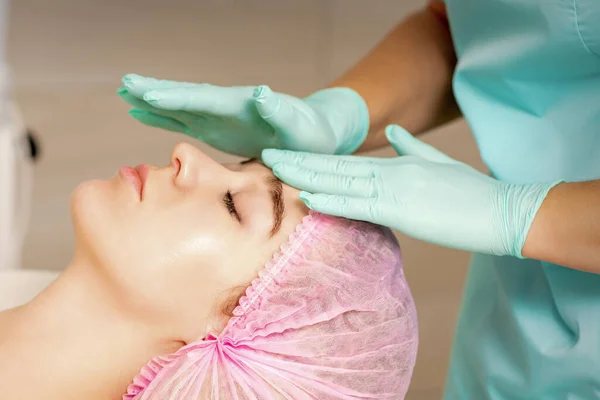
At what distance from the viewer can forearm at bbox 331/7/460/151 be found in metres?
1.41

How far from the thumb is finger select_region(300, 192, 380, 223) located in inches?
6.4

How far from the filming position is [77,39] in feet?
9.35

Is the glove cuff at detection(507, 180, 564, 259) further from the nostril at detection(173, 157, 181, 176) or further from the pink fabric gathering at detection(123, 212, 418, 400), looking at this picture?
the nostril at detection(173, 157, 181, 176)

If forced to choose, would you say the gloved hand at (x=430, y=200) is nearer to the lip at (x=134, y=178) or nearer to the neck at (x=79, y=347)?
the lip at (x=134, y=178)

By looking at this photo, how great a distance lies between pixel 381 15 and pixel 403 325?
7.64ft

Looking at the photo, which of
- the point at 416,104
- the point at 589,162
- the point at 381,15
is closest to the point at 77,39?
the point at 381,15

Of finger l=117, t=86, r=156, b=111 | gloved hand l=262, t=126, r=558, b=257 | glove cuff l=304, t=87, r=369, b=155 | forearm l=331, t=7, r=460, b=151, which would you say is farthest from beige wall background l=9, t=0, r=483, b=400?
finger l=117, t=86, r=156, b=111

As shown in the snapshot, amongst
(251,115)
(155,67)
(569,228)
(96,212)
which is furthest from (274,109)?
(155,67)

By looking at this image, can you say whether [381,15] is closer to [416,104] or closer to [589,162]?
[416,104]

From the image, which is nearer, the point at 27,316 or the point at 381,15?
the point at 27,316

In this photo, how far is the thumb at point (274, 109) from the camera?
1105 millimetres

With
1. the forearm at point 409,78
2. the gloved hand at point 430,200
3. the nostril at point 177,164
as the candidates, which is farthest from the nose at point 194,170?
the forearm at point 409,78

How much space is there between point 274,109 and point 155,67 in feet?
6.00

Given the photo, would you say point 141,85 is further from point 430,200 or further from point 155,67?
point 155,67
